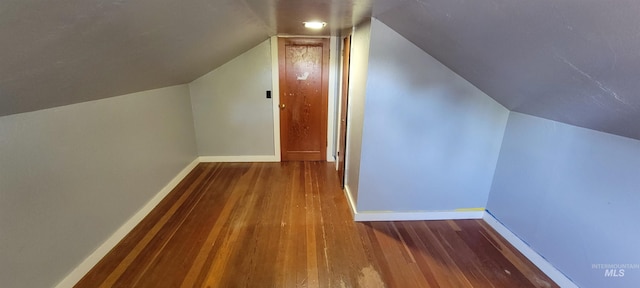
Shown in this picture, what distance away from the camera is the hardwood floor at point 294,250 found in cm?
180

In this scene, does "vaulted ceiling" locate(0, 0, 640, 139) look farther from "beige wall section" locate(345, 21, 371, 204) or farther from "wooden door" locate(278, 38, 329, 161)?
"wooden door" locate(278, 38, 329, 161)

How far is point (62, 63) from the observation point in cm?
116

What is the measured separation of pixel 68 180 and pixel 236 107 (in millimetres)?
2197

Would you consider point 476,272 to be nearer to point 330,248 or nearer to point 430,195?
point 430,195

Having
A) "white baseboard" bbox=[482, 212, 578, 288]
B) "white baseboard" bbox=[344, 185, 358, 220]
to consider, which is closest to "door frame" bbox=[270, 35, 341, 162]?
"white baseboard" bbox=[344, 185, 358, 220]

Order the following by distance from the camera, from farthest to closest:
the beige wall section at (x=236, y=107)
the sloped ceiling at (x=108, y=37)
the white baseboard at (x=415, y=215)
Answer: the beige wall section at (x=236, y=107)
the white baseboard at (x=415, y=215)
the sloped ceiling at (x=108, y=37)

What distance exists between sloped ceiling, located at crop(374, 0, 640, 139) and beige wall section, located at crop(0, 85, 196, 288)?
2.14m

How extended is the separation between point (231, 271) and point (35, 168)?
1.27 m

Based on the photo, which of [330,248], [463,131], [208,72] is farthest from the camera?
[208,72]

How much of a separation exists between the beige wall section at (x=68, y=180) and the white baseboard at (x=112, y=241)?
0.04 metres

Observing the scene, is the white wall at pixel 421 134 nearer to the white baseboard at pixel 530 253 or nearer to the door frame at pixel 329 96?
the white baseboard at pixel 530 253

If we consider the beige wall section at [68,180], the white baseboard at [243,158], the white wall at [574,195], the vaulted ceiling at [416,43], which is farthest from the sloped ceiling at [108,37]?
the white baseboard at [243,158]

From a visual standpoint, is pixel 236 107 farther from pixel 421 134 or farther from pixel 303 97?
pixel 421 134

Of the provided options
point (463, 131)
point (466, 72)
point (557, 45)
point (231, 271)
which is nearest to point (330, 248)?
point (231, 271)
